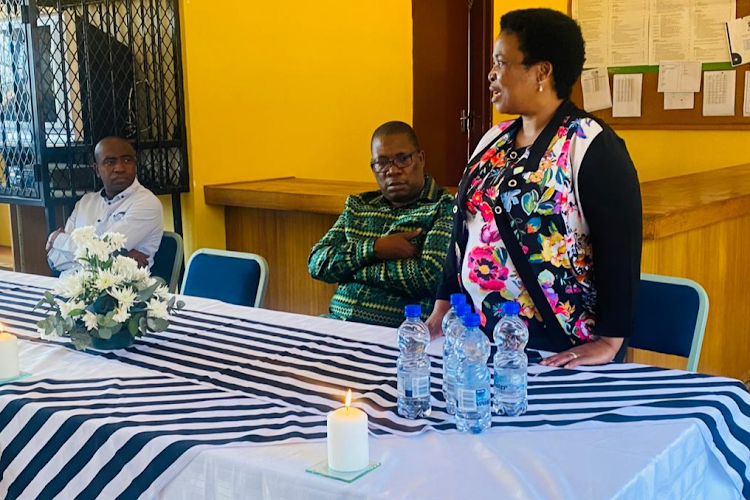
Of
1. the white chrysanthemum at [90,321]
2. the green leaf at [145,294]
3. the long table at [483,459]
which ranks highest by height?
the green leaf at [145,294]

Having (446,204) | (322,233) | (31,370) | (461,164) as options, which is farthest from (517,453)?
(461,164)

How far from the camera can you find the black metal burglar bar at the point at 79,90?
3.85 m

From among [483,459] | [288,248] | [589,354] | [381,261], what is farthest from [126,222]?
[483,459]

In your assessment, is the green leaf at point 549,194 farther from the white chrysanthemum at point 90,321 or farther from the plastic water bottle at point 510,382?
the white chrysanthemum at point 90,321

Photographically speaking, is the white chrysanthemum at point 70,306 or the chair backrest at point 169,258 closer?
the white chrysanthemum at point 70,306

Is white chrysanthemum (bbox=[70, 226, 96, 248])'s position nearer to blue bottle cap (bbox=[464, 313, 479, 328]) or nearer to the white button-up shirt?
blue bottle cap (bbox=[464, 313, 479, 328])

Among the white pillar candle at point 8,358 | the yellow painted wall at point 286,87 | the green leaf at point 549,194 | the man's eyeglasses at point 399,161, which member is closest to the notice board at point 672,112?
the yellow painted wall at point 286,87

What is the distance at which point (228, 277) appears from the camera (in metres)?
2.87

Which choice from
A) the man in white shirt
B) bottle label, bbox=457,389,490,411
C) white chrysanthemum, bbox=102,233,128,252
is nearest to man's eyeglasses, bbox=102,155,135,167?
the man in white shirt

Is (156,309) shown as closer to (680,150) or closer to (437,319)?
(437,319)

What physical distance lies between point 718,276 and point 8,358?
260cm

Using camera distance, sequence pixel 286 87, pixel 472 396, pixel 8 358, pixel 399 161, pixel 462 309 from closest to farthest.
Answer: pixel 472 396 → pixel 462 309 → pixel 8 358 → pixel 399 161 → pixel 286 87

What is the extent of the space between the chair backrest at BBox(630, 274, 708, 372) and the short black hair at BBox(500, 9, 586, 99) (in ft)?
1.81

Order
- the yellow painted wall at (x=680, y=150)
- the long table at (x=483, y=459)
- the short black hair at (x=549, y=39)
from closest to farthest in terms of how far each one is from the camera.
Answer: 1. the long table at (x=483, y=459)
2. the short black hair at (x=549, y=39)
3. the yellow painted wall at (x=680, y=150)
